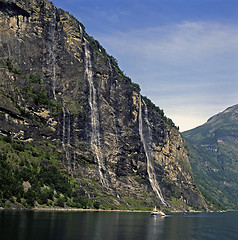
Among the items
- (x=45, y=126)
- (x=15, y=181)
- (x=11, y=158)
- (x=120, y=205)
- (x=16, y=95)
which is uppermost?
(x=16, y=95)

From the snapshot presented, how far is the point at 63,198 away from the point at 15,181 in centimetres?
2973

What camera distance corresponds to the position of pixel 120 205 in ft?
625

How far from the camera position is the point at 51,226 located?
273 ft

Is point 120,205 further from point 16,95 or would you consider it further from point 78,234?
point 78,234

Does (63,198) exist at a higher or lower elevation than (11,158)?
lower

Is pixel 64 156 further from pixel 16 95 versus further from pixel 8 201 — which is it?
pixel 8 201

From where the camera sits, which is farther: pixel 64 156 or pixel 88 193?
pixel 64 156

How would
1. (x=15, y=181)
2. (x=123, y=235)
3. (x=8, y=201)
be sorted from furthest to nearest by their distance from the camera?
(x=15, y=181) → (x=8, y=201) → (x=123, y=235)

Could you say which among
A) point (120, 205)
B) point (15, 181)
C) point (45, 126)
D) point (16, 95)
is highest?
point (16, 95)

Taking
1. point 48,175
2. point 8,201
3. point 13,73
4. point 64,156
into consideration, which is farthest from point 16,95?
point 8,201

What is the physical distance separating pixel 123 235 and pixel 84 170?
11242 centimetres

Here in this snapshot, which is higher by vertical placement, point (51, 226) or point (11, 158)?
point (11, 158)

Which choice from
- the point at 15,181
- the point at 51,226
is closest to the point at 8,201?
the point at 15,181

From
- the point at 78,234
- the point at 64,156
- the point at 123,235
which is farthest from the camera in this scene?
the point at 64,156
